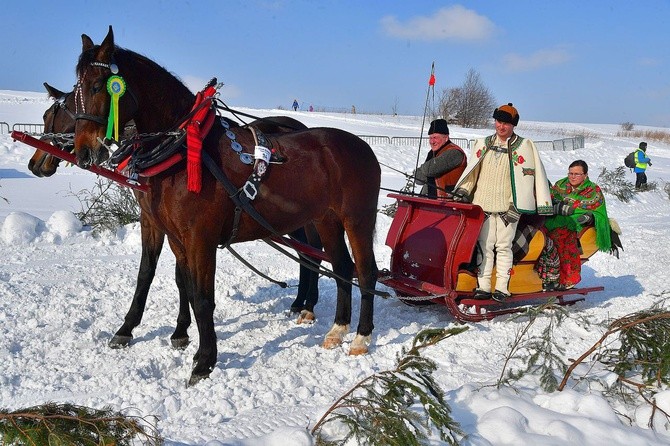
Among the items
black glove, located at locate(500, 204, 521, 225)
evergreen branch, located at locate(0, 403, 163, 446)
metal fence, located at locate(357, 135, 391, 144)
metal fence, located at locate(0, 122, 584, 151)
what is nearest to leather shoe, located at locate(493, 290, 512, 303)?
black glove, located at locate(500, 204, 521, 225)

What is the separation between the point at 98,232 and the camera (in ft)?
26.1

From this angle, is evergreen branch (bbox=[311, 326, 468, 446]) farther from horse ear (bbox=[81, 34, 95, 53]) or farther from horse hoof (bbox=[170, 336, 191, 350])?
horse ear (bbox=[81, 34, 95, 53])

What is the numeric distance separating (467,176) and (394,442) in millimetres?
3627

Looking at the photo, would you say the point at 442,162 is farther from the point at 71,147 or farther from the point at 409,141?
the point at 409,141

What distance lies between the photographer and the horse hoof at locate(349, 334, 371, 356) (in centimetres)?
477

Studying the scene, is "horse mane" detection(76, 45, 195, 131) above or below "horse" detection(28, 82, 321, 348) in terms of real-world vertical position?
above

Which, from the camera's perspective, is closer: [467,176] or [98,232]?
[467,176]

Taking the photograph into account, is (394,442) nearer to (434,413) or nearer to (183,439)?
(434,413)

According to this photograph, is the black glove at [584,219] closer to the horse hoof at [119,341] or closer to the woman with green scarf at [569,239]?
the woman with green scarf at [569,239]

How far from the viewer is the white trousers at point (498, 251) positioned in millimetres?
5535

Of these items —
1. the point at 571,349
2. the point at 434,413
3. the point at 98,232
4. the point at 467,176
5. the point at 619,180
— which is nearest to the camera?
the point at 434,413

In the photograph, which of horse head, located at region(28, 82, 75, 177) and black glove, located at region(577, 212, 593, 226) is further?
black glove, located at region(577, 212, 593, 226)

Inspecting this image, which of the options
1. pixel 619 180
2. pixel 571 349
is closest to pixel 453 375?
pixel 571 349

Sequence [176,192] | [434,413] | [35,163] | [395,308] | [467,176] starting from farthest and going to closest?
[395,308]
[467,176]
[35,163]
[176,192]
[434,413]
